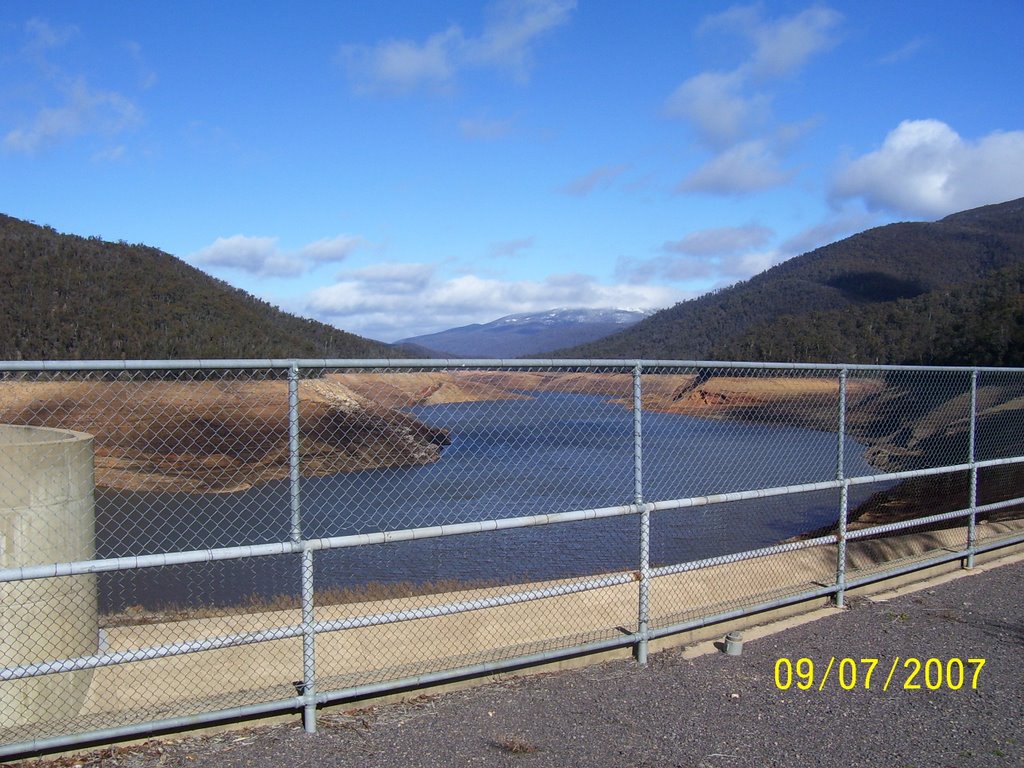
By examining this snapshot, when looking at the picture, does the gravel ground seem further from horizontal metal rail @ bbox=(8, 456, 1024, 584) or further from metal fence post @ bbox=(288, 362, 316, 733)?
horizontal metal rail @ bbox=(8, 456, 1024, 584)

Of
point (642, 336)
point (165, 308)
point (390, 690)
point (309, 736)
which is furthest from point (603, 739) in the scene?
point (642, 336)

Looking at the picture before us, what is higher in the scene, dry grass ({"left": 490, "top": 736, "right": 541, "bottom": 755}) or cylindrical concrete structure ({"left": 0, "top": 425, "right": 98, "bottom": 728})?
cylindrical concrete structure ({"left": 0, "top": 425, "right": 98, "bottom": 728})

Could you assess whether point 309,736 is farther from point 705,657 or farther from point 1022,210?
point 1022,210

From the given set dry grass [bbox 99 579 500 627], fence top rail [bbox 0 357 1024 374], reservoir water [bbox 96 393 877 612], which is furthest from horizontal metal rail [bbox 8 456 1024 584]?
reservoir water [bbox 96 393 877 612]

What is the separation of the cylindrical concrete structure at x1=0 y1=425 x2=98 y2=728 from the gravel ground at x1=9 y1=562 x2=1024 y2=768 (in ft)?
2.62

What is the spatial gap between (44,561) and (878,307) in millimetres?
57821

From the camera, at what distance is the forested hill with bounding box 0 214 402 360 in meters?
31.0

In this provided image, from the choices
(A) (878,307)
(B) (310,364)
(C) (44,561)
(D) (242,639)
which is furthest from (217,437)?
(A) (878,307)

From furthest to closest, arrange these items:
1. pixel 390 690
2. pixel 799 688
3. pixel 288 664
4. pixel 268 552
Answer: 1. pixel 288 664
2. pixel 799 688
3. pixel 390 690
4. pixel 268 552

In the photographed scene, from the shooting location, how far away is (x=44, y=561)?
4285mm

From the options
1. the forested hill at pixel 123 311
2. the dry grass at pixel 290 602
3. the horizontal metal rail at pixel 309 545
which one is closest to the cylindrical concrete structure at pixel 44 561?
the horizontal metal rail at pixel 309 545

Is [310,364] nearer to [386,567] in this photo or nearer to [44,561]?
[44,561]

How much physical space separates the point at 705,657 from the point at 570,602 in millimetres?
1886

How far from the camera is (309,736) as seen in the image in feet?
13.5
